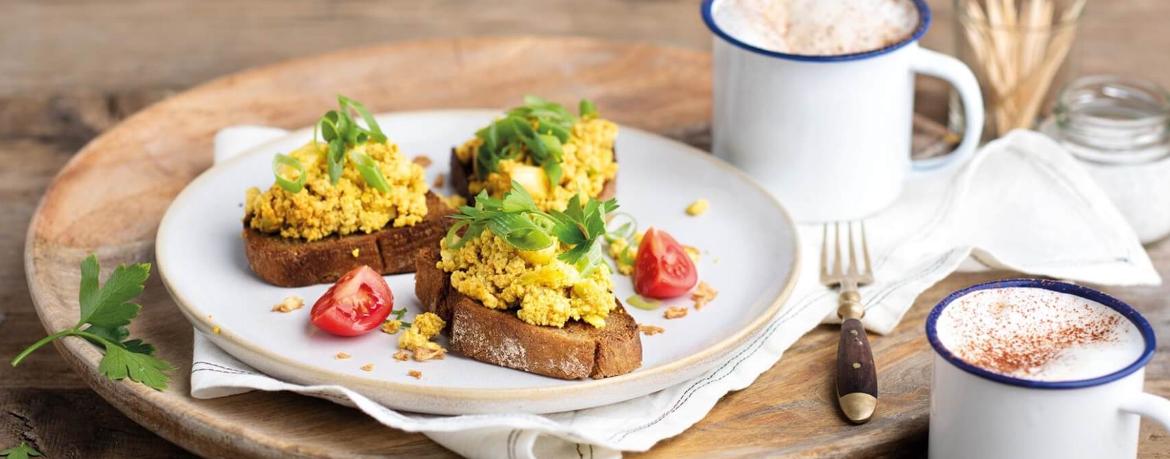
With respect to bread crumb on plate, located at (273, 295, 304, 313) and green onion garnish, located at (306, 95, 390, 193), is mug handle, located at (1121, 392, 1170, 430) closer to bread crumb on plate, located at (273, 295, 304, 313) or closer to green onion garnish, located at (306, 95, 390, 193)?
green onion garnish, located at (306, 95, 390, 193)

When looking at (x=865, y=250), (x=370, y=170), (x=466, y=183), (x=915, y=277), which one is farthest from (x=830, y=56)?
(x=370, y=170)

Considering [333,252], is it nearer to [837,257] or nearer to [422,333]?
[422,333]

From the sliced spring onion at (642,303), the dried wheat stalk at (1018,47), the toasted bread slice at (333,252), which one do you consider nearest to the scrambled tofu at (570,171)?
the toasted bread slice at (333,252)

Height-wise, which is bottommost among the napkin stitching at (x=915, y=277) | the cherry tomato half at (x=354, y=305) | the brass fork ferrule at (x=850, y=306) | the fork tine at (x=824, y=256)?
the napkin stitching at (x=915, y=277)

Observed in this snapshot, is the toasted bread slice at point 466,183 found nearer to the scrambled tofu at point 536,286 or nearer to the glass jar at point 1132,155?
the scrambled tofu at point 536,286

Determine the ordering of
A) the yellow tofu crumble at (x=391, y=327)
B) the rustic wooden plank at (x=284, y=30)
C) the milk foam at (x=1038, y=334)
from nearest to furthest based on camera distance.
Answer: the milk foam at (x=1038, y=334), the yellow tofu crumble at (x=391, y=327), the rustic wooden plank at (x=284, y=30)

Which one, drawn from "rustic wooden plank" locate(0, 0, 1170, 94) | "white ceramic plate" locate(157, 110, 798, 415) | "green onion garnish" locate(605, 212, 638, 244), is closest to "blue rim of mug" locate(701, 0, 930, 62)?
"white ceramic plate" locate(157, 110, 798, 415)
